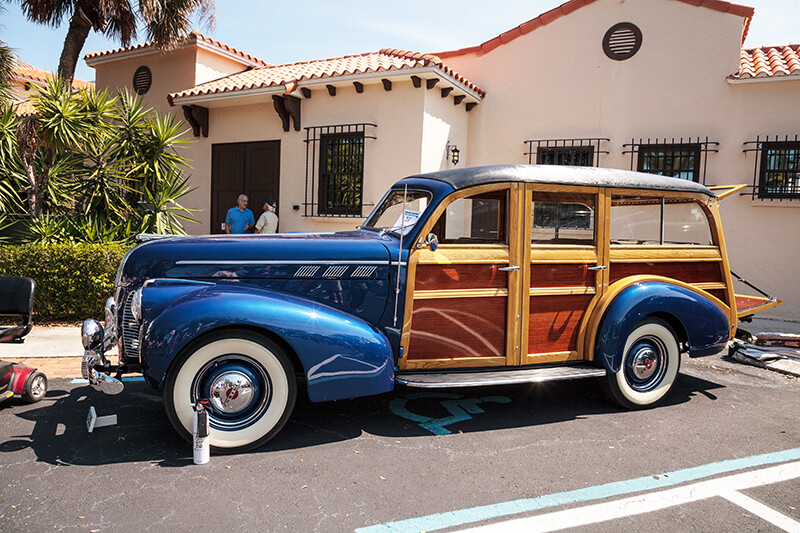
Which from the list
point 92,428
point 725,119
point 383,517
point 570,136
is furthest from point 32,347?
point 725,119

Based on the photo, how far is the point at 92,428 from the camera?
3633 mm

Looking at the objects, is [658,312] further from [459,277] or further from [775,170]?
[775,170]

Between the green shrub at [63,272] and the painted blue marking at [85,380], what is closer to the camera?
the painted blue marking at [85,380]

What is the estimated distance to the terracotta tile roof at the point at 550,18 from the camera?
8.80m

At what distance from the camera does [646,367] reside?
14.8 ft

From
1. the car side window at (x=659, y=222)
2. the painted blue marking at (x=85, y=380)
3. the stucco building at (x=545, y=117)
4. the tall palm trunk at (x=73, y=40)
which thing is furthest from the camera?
the tall palm trunk at (x=73, y=40)

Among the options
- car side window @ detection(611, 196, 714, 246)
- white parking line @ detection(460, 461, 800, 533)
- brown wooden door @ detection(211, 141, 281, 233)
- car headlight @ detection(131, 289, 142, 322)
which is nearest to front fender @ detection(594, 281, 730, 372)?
car side window @ detection(611, 196, 714, 246)

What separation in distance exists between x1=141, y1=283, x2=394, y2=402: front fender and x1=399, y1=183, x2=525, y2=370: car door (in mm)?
390

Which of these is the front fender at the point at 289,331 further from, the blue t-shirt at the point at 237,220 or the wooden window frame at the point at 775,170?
the wooden window frame at the point at 775,170

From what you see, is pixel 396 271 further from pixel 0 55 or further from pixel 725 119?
pixel 0 55

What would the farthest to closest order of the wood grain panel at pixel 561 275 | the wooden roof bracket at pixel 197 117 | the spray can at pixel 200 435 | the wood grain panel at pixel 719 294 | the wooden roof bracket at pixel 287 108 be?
1. the wooden roof bracket at pixel 197 117
2. the wooden roof bracket at pixel 287 108
3. the wood grain panel at pixel 719 294
4. the wood grain panel at pixel 561 275
5. the spray can at pixel 200 435

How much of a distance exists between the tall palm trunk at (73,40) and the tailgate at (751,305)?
1277cm

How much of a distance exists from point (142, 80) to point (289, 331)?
36.8ft

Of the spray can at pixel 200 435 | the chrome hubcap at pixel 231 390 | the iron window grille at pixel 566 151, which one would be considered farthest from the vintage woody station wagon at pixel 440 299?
the iron window grille at pixel 566 151
